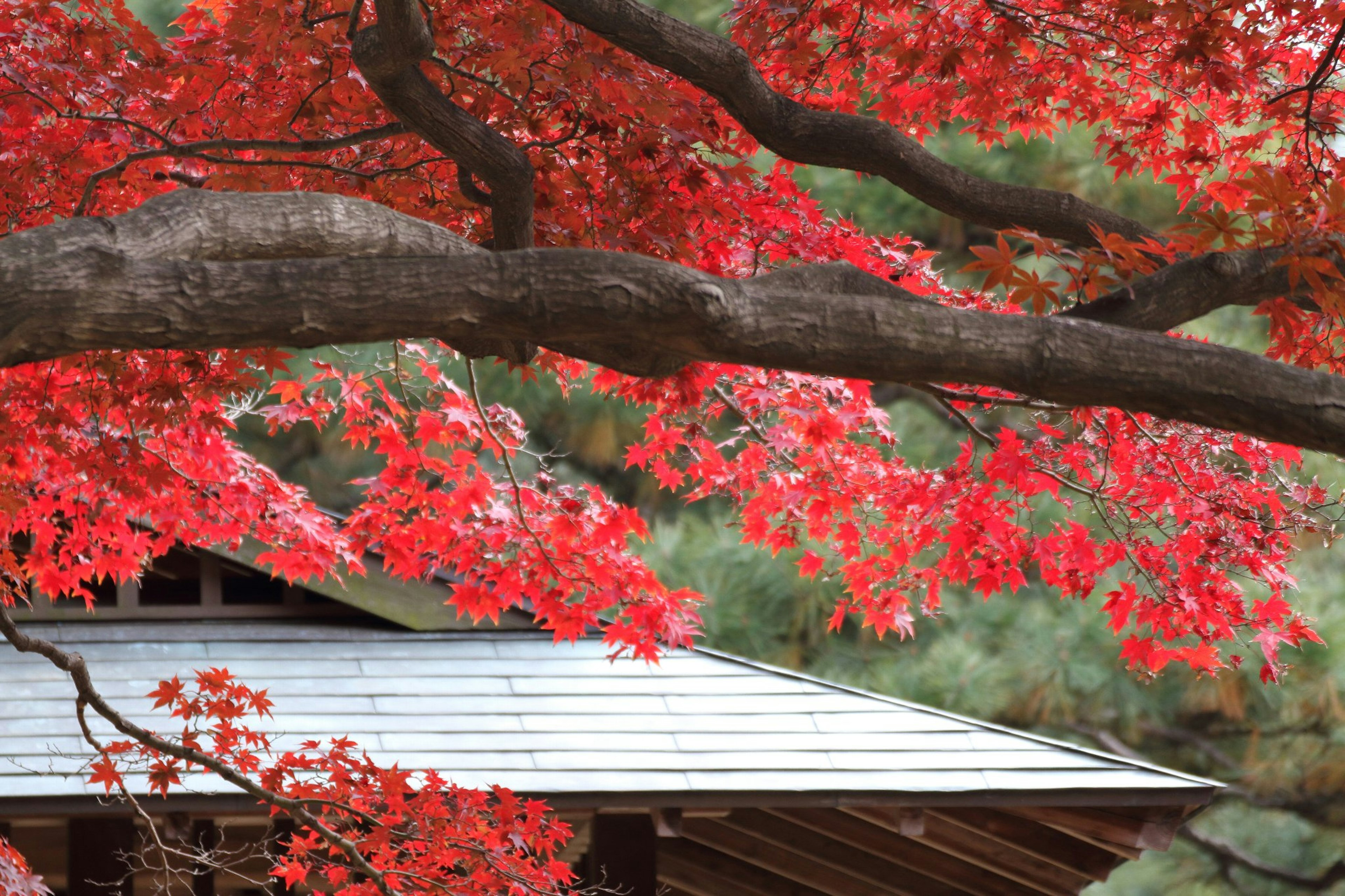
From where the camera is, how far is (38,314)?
2064mm

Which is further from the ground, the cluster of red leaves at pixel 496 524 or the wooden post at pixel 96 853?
→ the cluster of red leaves at pixel 496 524

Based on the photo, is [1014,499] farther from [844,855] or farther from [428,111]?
[428,111]

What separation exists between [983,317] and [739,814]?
4.09 m

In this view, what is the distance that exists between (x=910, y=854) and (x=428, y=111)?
453 centimetres

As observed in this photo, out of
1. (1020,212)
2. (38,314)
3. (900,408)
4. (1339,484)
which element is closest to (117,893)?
(38,314)

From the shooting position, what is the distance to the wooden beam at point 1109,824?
5.67 meters

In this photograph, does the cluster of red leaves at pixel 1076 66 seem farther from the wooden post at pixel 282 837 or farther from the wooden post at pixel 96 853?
the wooden post at pixel 96 853

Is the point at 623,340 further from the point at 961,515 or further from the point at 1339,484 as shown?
the point at 1339,484

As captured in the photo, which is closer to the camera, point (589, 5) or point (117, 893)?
point (589, 5)

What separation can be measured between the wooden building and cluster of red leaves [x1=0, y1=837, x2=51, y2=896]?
868 millimetres

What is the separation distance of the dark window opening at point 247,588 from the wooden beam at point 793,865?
8.10 ft

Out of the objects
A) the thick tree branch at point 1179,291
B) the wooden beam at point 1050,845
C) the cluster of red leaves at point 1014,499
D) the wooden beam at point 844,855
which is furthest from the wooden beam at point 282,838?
the thick tree branch at point 1179,291

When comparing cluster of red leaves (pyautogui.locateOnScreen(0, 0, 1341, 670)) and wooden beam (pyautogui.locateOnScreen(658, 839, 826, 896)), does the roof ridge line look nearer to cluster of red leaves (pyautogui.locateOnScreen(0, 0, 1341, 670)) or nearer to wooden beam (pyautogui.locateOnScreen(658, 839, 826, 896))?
cluster of red leaves (pyautogui.locateOnScreen(0, 0, 1341, 670))

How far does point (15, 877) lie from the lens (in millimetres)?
3822
